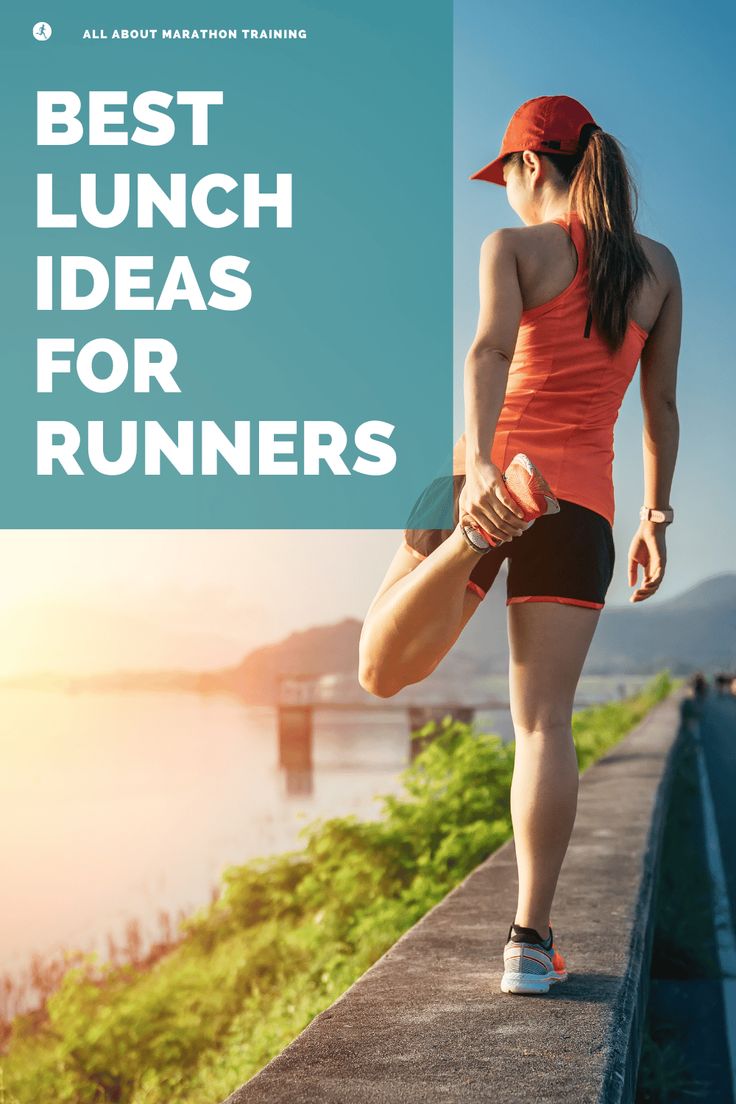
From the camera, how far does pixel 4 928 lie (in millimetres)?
14617

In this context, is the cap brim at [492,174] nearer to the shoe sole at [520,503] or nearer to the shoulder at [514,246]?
the shoulder at [514,246]

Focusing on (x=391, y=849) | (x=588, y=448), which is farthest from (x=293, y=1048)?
(x=391, y=849)

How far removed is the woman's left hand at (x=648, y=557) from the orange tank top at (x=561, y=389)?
0.43m

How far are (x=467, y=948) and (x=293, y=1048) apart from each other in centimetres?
93

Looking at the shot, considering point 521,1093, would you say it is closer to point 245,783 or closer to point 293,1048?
point 293,1048

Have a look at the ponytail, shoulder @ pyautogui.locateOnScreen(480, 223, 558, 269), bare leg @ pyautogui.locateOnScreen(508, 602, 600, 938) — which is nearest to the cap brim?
the ponytail

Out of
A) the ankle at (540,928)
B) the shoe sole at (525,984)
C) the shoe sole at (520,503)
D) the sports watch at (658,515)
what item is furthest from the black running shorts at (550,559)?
the shoe sole at (525,984)

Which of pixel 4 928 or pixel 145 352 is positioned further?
pixel 4 928

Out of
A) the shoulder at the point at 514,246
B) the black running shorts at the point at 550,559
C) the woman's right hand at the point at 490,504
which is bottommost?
the black running shorts at the point at 550,559

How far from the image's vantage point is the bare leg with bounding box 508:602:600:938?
262 cm

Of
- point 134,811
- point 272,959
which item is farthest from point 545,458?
point 134,811

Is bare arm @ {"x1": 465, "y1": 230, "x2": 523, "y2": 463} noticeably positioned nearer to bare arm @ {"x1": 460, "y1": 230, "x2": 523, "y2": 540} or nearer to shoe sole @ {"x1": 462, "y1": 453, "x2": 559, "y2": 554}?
bare arm @ {"x1": 460, "y1": 230, "x2": 523, "y2": 540}

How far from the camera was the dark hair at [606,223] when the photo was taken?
2576 millimetres

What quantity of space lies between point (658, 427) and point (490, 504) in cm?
79
